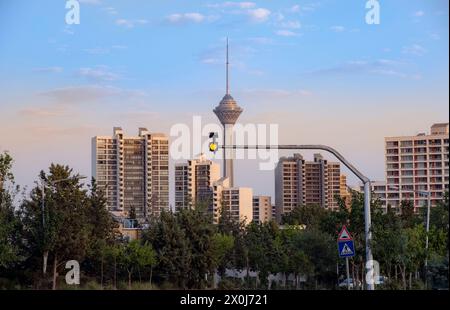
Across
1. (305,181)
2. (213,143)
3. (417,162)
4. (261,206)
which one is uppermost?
(417,162)

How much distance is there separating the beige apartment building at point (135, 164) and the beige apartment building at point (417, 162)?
37969mm

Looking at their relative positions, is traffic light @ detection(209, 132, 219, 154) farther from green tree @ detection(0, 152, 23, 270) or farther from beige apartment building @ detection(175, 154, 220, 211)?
beige apartment building @ detection(175, 154, 220, 211)

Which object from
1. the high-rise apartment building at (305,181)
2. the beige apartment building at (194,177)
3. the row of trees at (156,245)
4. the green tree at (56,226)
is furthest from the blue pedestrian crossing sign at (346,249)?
the high-rise apartment building at (305,181)

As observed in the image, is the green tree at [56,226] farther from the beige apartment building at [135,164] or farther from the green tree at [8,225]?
the beige apartment building at [135,164]

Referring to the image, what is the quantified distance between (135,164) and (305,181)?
125 feet

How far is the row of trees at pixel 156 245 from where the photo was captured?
3806cm

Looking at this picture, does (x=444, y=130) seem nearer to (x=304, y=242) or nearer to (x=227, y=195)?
(x=227, y=195)

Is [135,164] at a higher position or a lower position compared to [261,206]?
higher

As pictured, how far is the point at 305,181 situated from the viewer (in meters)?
170

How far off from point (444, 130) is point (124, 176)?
54.8 meters

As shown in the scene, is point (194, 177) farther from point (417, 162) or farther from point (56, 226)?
point (56, 226)

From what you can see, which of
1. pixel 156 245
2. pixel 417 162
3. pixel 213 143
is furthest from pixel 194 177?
pixel 213 143

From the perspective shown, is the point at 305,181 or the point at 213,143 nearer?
the point at 213,143
